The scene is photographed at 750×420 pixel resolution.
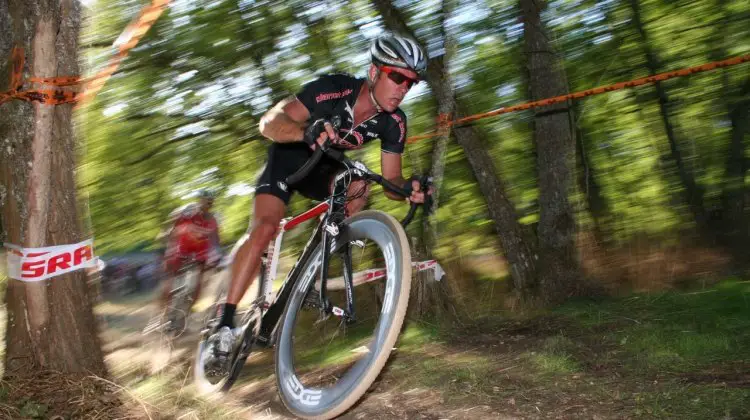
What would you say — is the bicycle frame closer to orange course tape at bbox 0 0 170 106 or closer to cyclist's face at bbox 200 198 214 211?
orange course tape at bbox 0 0 170 106

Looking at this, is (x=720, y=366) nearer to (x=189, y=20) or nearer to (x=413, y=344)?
(x=413, y=344)

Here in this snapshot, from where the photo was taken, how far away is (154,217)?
9359mm

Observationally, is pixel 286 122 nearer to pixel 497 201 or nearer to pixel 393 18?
pixel 497 201

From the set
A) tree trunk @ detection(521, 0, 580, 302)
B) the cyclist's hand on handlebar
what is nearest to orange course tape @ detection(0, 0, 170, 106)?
the cyclist's hand on handlebar

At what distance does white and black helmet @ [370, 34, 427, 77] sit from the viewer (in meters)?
3.26

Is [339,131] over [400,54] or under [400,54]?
under

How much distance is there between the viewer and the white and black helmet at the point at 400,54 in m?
3.26

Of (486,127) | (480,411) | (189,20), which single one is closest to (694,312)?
(480,411)

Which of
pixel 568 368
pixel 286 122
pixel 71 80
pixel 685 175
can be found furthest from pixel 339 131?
pixel 685 175

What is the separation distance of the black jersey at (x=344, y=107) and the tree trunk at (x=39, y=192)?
133 centimetres

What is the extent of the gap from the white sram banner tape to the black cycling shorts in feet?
3.57

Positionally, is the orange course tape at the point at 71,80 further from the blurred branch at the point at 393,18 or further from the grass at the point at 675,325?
the blurred branch at the point at 393,18

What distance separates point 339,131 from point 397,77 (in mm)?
433

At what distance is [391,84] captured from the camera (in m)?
3.46
